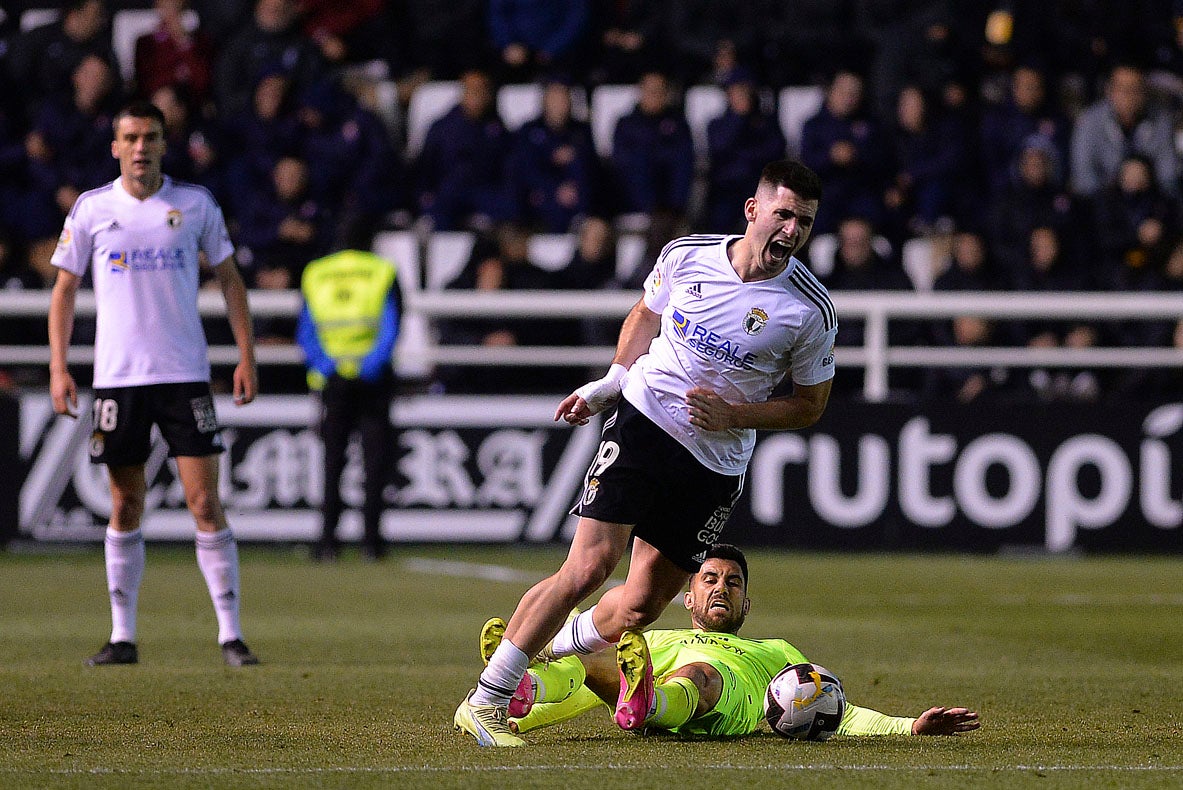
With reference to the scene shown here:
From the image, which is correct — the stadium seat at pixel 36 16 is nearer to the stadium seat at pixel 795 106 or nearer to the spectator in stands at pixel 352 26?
the spectator in stands at pixel 352 26

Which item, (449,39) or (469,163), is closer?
(469,163)

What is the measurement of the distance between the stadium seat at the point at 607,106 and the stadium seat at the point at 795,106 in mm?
1265

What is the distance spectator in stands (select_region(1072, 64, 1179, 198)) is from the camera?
Answer: 15031mm

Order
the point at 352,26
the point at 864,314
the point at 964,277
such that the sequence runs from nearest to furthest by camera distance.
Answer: the point at 864,314 < the point at 964,277 < the point at 352,26

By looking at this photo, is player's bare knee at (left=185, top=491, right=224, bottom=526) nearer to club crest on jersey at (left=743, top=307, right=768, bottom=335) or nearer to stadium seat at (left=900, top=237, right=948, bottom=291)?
club crest on jersey at (left=743, top=307, right=768, bottom=335)

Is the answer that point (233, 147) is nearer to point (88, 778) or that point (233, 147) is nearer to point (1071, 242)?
point (1071, 242)

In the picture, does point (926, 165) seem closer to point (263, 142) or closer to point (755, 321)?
point (263, 142)

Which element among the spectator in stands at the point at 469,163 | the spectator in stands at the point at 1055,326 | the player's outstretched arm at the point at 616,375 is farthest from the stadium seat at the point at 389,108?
the player's outstretched arm at the point at 616,375

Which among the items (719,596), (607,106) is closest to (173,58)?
(607,106)

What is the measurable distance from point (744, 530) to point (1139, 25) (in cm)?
626

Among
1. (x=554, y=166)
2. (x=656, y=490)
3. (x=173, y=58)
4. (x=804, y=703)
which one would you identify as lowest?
(x=804, y=703)

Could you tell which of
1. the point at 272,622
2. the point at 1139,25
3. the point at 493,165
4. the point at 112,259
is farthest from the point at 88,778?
the point at 1139,25

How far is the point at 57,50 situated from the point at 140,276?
960 cm

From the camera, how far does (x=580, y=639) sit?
19.6 feet
